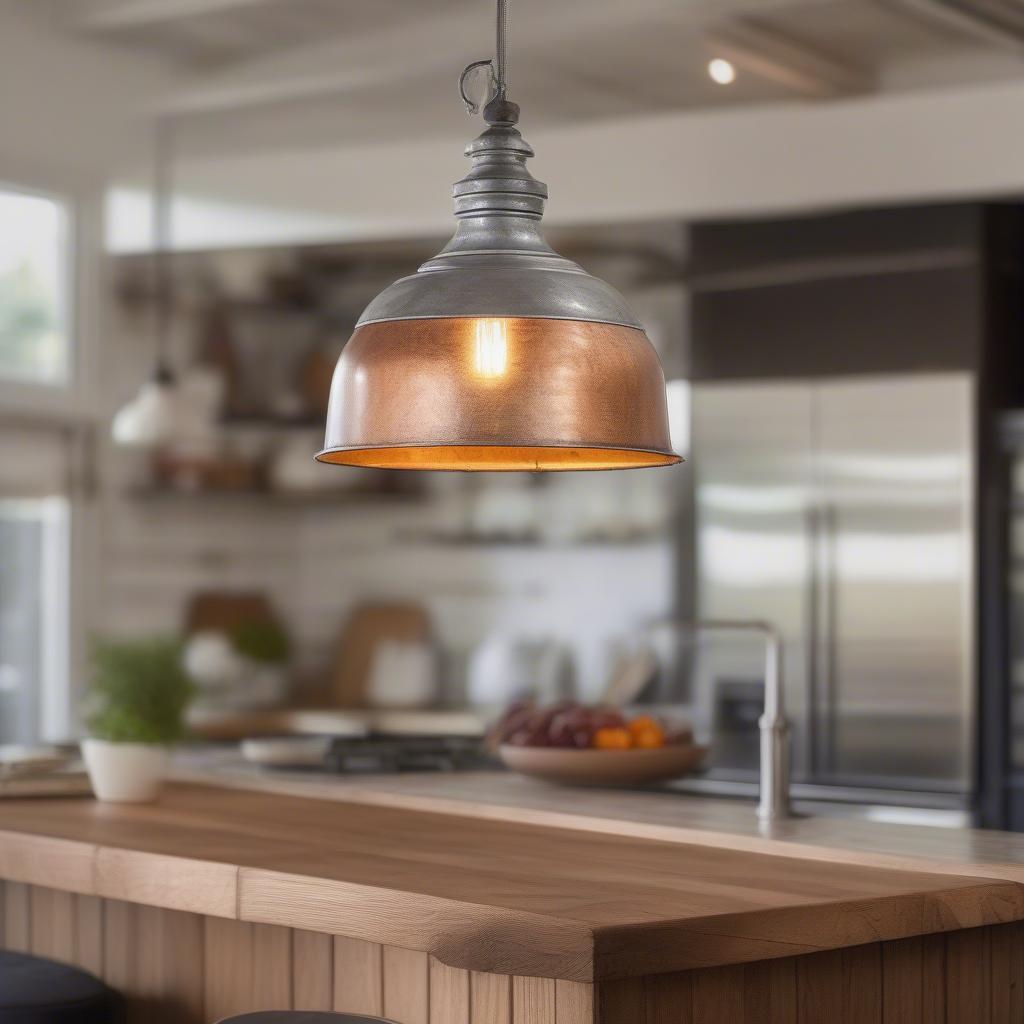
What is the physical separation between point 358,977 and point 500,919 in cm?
56

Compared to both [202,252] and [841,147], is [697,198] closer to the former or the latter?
[841,147]

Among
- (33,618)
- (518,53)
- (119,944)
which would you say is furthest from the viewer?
(33,618)

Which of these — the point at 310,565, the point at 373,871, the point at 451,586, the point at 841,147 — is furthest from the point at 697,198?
the point at 373,871

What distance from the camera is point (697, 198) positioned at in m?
5.80

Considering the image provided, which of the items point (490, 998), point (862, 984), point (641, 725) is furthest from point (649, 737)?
point (490, 998)

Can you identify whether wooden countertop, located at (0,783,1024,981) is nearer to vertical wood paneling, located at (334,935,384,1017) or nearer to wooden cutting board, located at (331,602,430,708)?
vertical wood paneling, located at (334,935,384,1017)

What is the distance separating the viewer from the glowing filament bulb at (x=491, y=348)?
2.12 metres

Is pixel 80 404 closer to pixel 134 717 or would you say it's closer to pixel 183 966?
pixel 134 717

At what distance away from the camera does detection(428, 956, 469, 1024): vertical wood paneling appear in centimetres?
247

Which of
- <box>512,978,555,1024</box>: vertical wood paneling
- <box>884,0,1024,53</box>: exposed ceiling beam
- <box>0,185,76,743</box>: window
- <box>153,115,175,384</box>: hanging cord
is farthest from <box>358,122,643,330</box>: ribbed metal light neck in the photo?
<box>153,115,175,384</box>: hanging cord

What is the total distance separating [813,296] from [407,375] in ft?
12.2

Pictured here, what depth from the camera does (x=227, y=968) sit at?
291 cm

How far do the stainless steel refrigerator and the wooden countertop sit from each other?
241 cm

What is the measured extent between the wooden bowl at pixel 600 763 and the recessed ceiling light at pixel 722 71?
9.68 ft
